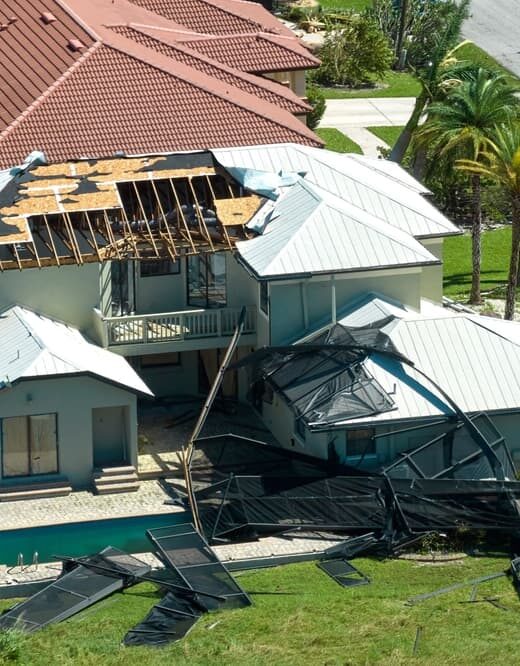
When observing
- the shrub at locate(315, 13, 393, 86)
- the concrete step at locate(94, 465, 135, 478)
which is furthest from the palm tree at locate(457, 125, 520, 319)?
the shrub at locate(315, 13, 393, 86)

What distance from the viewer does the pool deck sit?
47094 millimetres

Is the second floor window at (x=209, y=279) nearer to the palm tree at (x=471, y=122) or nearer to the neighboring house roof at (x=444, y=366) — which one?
the neighboring house roof at (x=444, y=366)

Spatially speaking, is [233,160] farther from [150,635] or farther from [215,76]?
[150,635]

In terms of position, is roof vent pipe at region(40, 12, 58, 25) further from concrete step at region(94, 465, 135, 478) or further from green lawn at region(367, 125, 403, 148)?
concrete step at region(94, 465, 135, 478)

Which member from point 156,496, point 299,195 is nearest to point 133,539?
point 156,496

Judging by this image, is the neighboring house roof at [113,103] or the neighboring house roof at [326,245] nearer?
the neighboring house roof at [326,245]

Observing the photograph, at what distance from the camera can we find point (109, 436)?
49.7 m

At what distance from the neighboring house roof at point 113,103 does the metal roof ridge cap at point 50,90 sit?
3cm

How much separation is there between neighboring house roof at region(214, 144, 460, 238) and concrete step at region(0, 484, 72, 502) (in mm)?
12928

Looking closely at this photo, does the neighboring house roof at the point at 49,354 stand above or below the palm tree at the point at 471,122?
below

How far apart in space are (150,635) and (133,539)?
25.6ft

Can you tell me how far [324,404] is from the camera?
1871 inches

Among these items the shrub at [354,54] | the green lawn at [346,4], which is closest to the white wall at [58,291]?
the shrub at [354,54]

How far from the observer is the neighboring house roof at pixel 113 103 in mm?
58344
